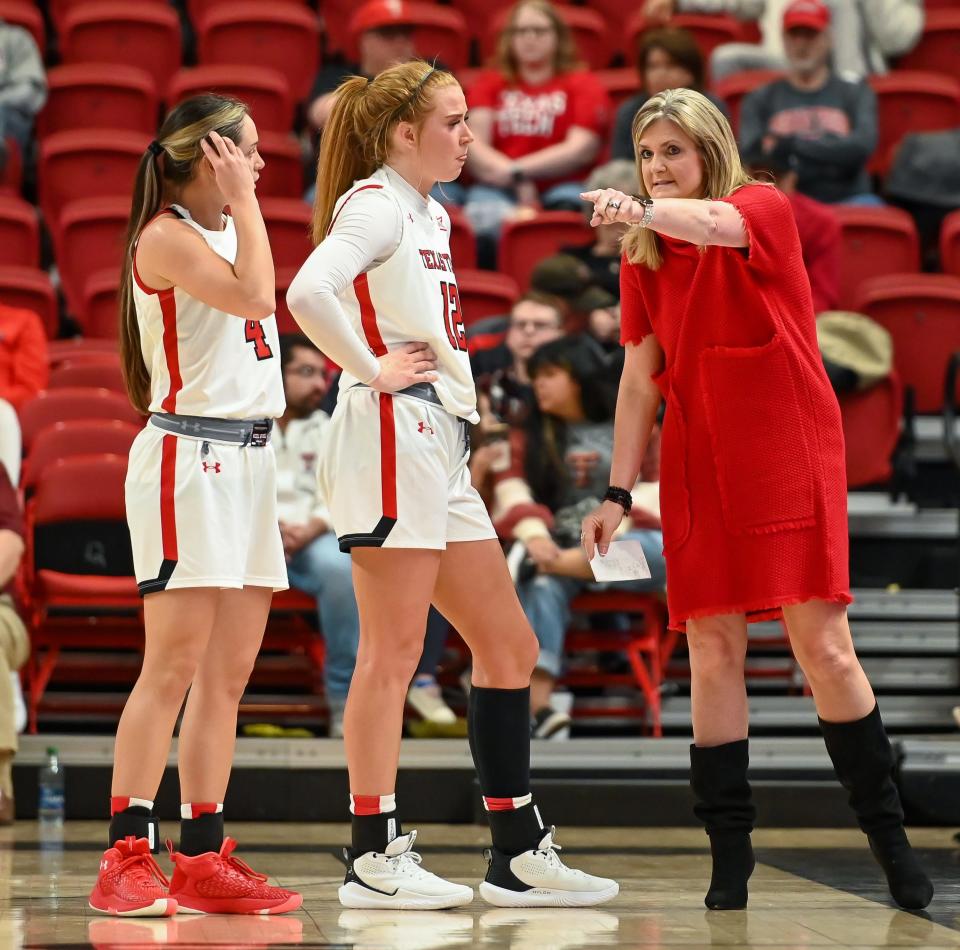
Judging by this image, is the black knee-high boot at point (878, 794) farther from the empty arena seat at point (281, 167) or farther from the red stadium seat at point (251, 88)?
the red stadium seat at point (251, 88)

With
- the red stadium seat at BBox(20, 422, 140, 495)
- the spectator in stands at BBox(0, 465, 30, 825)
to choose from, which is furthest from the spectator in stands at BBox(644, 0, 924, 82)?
the spectator in stands at BBox(0, 465, 30, 825)

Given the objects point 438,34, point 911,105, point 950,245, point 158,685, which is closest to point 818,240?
point 950,245

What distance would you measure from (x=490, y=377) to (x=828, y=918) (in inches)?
121

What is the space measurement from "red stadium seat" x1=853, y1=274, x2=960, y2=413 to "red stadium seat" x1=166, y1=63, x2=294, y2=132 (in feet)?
10.2

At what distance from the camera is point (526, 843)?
3689 mm

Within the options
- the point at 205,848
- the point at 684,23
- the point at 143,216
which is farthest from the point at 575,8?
the point at 205,848

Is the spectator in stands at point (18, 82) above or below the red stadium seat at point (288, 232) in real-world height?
above

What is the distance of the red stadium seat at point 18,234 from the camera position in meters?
7.50

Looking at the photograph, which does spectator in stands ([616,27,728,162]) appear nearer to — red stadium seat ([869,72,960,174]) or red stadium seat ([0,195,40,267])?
red stadium seat ([869,72,960,174])

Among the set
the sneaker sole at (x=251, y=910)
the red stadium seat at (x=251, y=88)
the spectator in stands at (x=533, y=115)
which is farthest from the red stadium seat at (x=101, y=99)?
the sneaker sole at (x=251, y=910)

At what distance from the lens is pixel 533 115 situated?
8.21 meters

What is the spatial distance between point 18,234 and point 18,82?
1.02 meters

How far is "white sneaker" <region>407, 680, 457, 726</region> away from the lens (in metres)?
5.61

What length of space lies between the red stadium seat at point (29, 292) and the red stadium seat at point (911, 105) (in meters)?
4.20
